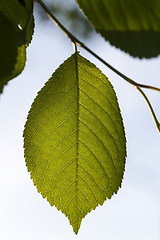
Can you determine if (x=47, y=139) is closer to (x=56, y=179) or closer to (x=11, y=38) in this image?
(x=56, y=179)

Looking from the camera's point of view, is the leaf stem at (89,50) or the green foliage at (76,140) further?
the green foliage at (76,140)

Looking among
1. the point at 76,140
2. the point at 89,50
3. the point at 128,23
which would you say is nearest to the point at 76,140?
the point at 76,140

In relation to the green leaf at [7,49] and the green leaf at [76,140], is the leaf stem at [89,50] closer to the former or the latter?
the green leaf at [76,140]

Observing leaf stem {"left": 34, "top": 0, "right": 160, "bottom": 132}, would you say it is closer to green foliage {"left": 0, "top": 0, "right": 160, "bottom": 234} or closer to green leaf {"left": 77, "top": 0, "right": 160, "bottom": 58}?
green foliage {"left": 0, "top": 0, "right": 160, "bottom": 234}

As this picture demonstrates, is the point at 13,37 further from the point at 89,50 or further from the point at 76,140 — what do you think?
the point at 76,140

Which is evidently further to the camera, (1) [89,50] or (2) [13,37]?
(1) [89,50]

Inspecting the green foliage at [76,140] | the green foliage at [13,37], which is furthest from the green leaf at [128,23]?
the green foliage at [76,140]
